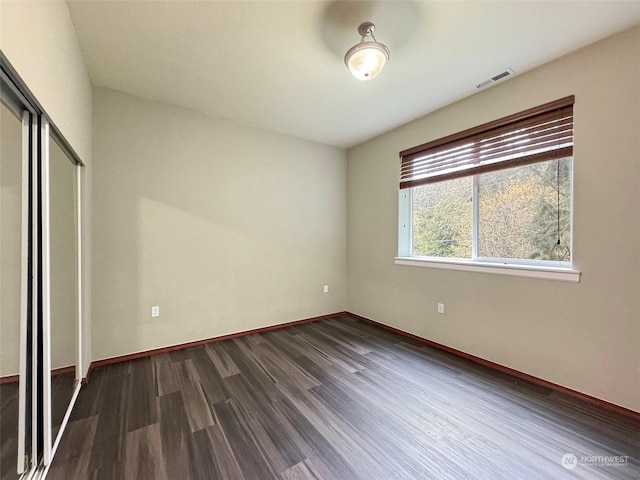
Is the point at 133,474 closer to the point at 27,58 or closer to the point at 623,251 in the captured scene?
the point at 27,58

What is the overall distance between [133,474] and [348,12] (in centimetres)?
288

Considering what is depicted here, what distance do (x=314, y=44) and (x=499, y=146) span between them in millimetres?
1893

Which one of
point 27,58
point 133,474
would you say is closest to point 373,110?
point 27,58

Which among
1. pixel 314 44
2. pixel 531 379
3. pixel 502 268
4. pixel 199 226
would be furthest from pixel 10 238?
pixel 531 379

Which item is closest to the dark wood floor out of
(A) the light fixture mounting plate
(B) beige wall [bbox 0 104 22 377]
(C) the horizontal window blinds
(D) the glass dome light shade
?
(B) beige wall [bbox 0 104 22 377]

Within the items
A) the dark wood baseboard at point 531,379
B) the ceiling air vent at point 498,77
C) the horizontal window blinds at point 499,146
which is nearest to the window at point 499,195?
the horizontal window blinds at point 499,146

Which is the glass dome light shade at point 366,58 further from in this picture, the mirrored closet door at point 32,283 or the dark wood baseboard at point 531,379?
the dark wood baseboard at point 531,379

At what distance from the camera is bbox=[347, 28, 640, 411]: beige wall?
183cm

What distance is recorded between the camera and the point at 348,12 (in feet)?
5.49

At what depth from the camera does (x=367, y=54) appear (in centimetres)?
179

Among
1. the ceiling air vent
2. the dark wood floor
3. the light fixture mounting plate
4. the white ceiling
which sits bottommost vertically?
the dark wood floor

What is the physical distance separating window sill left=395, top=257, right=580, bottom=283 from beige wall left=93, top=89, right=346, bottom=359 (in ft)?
4.91

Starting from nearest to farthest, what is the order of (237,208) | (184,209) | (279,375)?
(279,375), (184,209), (237,208)

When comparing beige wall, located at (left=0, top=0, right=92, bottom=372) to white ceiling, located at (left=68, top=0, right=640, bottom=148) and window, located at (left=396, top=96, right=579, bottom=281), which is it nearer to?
white ceiling, located at (left=68, top=0, right=640, bottom=148)
